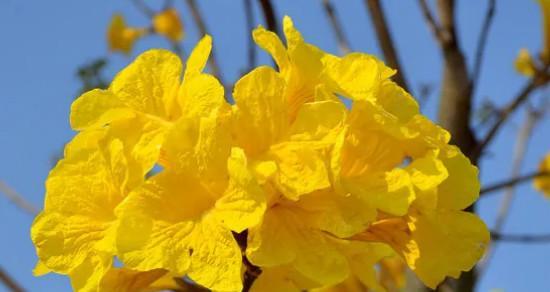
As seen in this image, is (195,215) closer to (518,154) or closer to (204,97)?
(204,97)

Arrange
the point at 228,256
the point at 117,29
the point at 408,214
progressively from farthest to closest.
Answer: the point at 117,29
the point at 408,214
the point at 228,256

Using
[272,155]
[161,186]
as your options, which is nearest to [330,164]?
[272,155]

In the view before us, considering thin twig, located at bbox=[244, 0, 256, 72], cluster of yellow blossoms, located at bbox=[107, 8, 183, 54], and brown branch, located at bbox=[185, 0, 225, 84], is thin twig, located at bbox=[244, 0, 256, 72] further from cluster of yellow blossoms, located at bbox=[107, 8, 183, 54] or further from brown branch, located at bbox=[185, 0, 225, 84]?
cluster of yellow blossoms, located at bbox=[107, 8, 183, 54]

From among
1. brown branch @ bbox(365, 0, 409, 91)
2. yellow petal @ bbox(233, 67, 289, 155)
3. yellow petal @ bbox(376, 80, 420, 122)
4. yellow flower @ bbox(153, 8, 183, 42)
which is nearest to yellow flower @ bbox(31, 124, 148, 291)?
yellow petal @ bbox(233, 67, 289, 155)

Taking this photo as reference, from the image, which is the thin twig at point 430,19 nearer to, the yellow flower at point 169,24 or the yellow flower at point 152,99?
the yellow flower at point 152,99

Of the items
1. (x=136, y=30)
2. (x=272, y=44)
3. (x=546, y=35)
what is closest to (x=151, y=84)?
(x=272, y=44)

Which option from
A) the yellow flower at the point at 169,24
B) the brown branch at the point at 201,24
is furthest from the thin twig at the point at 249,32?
the yellow flower at the point at 169,24

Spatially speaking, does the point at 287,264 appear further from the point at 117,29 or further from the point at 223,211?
the point at 117,29
